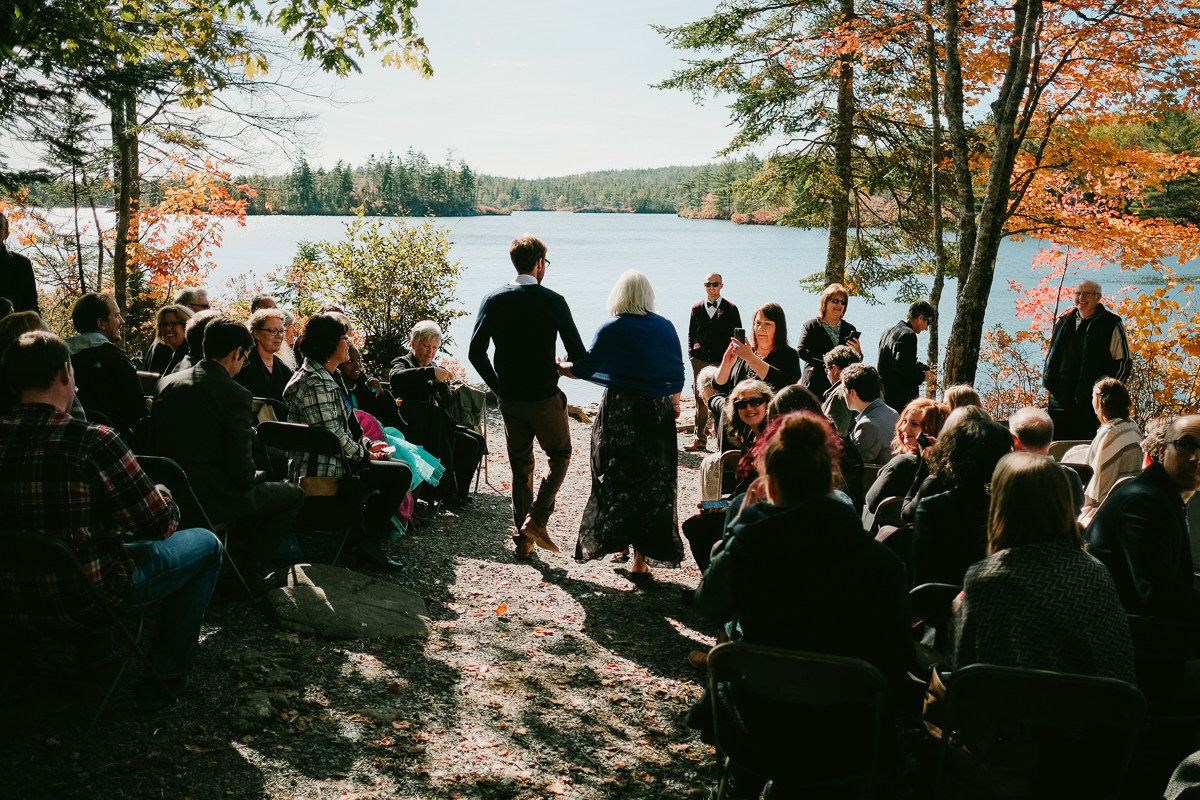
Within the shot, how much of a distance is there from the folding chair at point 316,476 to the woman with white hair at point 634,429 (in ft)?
4.55

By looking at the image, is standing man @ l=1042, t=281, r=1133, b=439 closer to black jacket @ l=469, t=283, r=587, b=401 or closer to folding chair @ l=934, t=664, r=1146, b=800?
black jacket @ l=469, t=283, r=587, b=401

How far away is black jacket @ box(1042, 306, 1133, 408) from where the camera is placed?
662 centimetres

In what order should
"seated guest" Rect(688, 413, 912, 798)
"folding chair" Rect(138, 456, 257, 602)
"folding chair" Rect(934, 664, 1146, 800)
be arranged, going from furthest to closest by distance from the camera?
"folding chair" Rect(138, 456, 257, 602) < "seated guest" Rect(688, 413, 912, 798) < "folding chair" Rect(934, 664, 1146, 800)

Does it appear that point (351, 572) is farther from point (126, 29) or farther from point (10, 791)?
point (126, 29)

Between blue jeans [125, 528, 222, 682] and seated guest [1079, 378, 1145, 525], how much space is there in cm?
407

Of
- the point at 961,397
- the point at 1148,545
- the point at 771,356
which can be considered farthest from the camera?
the point at 771,356

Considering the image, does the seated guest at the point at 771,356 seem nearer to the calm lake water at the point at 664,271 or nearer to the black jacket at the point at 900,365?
the calm lake water at the point at 664,271

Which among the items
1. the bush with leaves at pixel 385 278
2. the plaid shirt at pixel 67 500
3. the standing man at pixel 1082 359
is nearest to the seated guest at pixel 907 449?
the plaid shirt at pixel 67 500

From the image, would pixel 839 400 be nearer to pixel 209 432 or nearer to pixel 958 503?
pixel 958 503

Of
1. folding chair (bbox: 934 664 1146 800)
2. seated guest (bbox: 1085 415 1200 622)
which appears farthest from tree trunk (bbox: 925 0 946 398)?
folding chair (bbox: 934 664 1146 800)

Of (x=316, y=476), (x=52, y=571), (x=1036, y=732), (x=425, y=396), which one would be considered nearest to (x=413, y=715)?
(x=52, y=571)

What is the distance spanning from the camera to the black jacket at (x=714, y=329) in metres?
8.84

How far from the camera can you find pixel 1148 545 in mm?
2600

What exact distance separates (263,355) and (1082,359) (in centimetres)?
650
